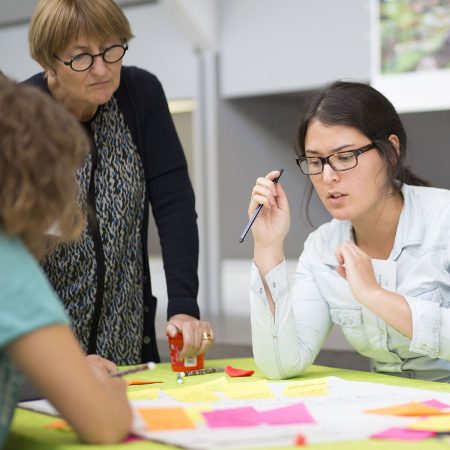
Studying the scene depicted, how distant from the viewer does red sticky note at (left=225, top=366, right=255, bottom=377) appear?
1.63 meters

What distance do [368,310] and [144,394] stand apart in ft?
1.81

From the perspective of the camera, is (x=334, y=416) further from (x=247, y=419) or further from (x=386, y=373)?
(x=386, y=373)

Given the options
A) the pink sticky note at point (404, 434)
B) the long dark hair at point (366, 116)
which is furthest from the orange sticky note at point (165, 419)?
the long dark hair at point (366, 116)

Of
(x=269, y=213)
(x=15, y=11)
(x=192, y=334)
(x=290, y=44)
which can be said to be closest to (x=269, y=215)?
(x=269, y=213)

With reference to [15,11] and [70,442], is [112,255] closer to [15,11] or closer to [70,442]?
[70,442]

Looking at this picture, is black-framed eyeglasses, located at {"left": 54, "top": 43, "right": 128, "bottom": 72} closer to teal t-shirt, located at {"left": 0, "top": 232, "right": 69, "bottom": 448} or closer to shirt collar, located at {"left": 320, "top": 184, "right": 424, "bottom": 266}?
shirt collar, located at {"left": 320, "top": 184, "right": 424, "bottom": 266}

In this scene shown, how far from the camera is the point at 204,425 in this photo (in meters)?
1.09

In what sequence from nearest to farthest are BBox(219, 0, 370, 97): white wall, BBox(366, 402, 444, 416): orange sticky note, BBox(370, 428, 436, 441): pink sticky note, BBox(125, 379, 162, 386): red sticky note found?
1. BBox(370, 428, 436, 441): pink sticky note
2. BBox(366, 402, 444, 416): orange sticky note
3. BBox(125, 379, 162, 386): red sticky note
4. BBox(219, 0, 370, 97): white wall

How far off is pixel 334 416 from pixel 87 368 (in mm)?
392

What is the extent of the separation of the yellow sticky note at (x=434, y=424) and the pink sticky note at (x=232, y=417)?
0.71ft

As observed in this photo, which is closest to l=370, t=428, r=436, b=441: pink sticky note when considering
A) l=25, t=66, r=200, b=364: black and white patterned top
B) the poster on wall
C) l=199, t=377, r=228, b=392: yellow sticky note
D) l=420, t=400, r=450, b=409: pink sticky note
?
l=420, t=400, r=450, b=409: pink sticky note

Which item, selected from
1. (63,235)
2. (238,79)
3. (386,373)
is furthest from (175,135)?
(238,79)

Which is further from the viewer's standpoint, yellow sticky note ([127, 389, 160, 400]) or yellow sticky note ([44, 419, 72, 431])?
yellow sticky note ([127, 389, 160, 400])

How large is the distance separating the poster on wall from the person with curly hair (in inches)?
149
